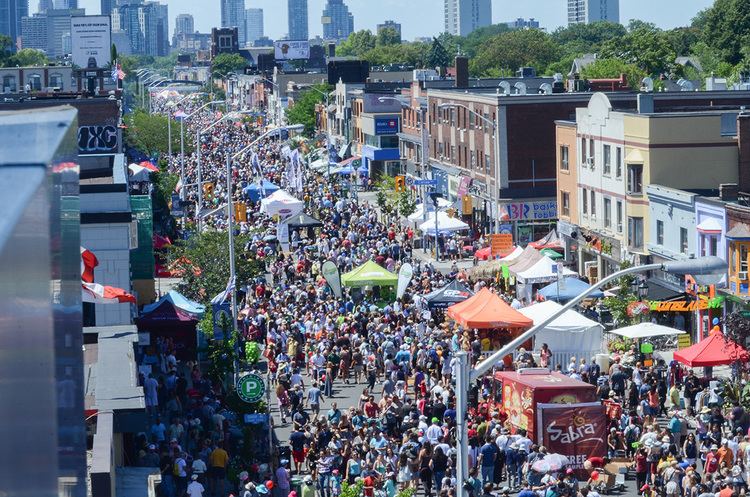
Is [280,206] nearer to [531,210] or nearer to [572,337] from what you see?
[531,210]

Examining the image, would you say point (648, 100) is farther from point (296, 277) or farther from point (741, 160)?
point (296, 277)

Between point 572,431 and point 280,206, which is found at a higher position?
point 280,206

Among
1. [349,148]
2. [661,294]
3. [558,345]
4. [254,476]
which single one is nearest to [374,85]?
[349,148]

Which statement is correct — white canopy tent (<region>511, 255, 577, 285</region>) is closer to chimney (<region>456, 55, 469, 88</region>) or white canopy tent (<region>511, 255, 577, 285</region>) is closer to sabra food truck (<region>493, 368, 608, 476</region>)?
sabra food truck (<region>493, 368, 608, 476</region>)

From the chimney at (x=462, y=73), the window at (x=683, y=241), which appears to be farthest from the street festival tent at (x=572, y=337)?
the chimney at (x=462, y=73)

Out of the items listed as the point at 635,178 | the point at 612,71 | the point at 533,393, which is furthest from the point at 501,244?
the point at 612,71

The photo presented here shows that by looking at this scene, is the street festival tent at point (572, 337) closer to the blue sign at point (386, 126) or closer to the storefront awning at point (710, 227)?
the storefront awning at point (710, 227)
